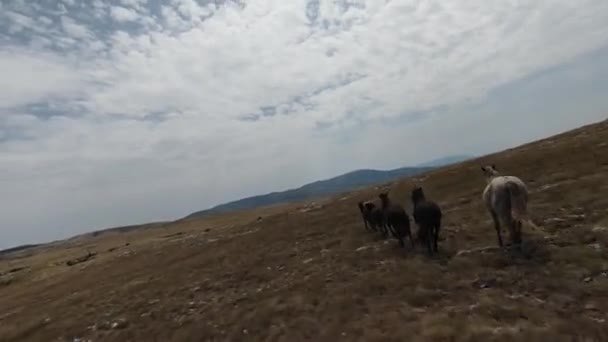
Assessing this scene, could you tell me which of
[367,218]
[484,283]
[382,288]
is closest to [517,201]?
[484,283]

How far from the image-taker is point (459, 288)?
17.6 metres

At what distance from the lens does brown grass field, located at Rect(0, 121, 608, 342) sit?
48.9ft

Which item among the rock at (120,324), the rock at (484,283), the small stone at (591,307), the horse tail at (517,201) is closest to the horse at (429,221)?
the horse tail at (517,201)

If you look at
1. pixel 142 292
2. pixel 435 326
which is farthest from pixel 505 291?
pixel 142 292

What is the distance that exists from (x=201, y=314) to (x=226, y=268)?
833 cm

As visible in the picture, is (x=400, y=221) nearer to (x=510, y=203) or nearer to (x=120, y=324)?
(x=510, y=203)

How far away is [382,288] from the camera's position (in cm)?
1942

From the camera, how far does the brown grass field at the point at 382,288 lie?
14.9m

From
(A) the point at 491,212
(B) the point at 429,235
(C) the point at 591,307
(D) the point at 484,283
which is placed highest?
(A) the point at 491,212

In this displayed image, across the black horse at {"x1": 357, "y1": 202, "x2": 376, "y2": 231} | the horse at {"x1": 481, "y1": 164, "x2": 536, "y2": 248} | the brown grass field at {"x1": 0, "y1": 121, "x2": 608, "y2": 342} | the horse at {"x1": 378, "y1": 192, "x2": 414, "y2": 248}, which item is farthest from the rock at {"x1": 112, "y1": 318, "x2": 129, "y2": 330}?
the horse at {"x1": 481, "y1": 164, "x2": 536, "y2": 248}

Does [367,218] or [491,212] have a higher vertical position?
[367,218]

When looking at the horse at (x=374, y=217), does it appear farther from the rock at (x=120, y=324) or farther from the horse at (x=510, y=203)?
the rock at (x=120, y=324)

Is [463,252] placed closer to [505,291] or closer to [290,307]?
[505,291]

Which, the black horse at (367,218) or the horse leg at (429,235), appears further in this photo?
the black horse at (367,218)
